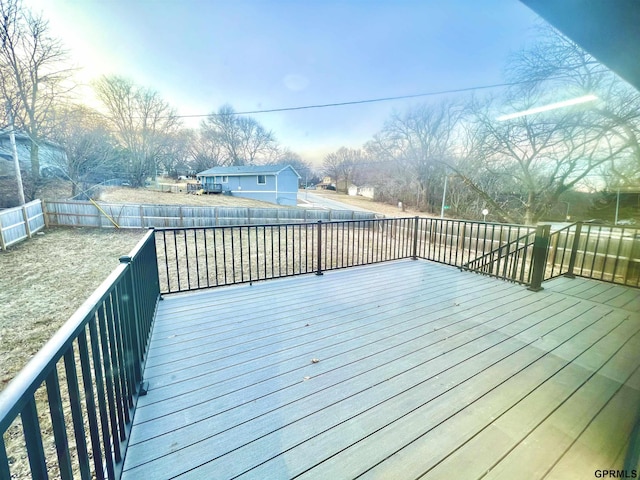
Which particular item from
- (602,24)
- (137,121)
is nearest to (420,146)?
(137,121)

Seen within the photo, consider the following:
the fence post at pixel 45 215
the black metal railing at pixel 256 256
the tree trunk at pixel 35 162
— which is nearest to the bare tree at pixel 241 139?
the tree trunk at pixel 35 162

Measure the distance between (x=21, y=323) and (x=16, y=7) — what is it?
1299 cm

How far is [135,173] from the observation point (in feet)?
78.2

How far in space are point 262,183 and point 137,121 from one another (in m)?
11.3

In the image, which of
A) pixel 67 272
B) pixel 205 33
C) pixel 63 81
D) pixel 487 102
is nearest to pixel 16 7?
pixel 63 81

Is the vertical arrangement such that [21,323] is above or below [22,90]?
below

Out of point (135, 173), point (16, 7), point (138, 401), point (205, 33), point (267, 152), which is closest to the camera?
point (138, 401)

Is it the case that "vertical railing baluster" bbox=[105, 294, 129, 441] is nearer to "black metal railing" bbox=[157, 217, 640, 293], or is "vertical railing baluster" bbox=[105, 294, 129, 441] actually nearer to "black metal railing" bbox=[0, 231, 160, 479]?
"black metal railing" bbox=[0, 231, 160, 479]

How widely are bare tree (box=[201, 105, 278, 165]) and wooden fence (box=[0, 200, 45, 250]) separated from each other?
25006 millimetres

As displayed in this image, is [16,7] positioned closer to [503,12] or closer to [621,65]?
[503,12]

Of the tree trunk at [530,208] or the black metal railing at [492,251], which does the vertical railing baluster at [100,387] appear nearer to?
the black metal railing at [492,251]

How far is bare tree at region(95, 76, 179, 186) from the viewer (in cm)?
2064

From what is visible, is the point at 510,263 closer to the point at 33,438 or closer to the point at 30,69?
the point at 33,438

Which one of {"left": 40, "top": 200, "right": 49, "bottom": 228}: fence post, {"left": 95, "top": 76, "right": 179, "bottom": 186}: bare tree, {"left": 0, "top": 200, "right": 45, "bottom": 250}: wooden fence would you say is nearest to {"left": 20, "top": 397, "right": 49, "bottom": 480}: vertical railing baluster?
{"left": 0, "top": 200, "right": 45, "bottom": 250}: wooden fence
